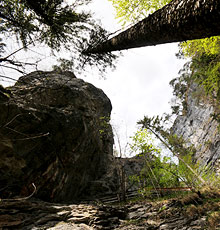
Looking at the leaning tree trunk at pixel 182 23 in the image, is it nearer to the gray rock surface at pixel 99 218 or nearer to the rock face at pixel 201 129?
the gray rock surface at pixel 99 218

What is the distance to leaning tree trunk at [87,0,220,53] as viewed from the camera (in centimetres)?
131

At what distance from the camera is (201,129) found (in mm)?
22984

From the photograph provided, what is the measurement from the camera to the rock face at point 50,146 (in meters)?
6.56

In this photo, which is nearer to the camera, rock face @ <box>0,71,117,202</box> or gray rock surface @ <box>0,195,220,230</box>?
gray rock surface @ <box>0,195,220,230</box>

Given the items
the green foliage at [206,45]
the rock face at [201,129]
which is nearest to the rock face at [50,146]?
the green foliage at [206,45]

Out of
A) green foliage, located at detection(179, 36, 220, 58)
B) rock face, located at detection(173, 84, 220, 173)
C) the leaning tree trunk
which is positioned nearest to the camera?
the leaning tree trunk

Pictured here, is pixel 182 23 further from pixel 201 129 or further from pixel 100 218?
pixel 201 129

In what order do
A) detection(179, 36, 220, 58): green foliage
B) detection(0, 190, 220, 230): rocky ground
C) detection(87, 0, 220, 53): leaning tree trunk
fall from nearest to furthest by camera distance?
detection(87, 0, 220, 53): leaning tree trunk < detection(0, 190, 220, 230): rocky ground < detection(179, 36, 220, 58): green foliage

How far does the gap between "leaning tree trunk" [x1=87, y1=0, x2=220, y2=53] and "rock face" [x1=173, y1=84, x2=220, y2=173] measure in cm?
1504

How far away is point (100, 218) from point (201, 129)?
76.0ft

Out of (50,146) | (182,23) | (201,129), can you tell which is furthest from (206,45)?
(201,129)

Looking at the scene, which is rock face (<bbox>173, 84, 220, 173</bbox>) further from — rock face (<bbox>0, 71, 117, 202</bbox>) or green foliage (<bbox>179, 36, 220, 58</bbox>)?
rock face (<bbox>0, 71, 117, 202</bbox>)

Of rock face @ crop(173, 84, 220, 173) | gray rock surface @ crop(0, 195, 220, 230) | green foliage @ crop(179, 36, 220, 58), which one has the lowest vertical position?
gray rock surface @ crop(0, 195, 220, 230)

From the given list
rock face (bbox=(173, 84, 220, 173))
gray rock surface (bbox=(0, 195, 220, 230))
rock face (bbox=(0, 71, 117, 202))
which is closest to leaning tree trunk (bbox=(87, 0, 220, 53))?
rock face (bbox=(0, 71, 117, 202))
